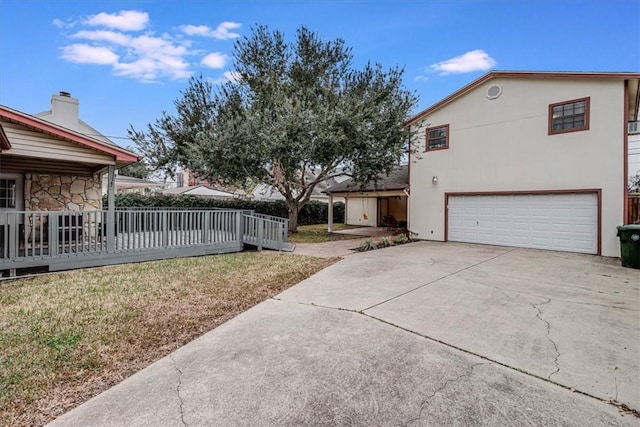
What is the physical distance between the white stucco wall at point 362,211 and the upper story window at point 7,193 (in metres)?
17.0

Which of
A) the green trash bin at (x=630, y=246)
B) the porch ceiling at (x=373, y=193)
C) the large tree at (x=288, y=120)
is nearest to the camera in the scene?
the green trash bin at (x=630, y=246)

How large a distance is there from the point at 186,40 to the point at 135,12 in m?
3.88

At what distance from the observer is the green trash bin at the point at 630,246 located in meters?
8.16

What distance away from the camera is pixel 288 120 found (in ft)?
38.3

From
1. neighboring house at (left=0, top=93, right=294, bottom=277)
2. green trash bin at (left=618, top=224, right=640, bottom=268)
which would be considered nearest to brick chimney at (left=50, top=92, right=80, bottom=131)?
neighboring house at (left=0, top=93, right=294, bottom=277)

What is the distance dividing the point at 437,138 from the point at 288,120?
626 cm

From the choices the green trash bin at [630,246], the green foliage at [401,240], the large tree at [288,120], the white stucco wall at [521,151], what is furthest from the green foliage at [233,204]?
the green trash bin at [630,246]

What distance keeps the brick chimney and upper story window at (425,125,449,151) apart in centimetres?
1308

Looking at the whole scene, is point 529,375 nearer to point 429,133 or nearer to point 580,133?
point 580,133

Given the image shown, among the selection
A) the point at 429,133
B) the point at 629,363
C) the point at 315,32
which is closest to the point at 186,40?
the point at 315,32

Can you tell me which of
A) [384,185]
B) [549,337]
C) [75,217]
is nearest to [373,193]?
[384,185]

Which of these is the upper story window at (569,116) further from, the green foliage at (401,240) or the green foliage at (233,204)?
the green foliage at (233,204)

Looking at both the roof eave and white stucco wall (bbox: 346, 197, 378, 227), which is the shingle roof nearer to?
white stucco wall (bbox: 346, 197, 378, 227)

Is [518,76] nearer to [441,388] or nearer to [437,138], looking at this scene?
→ [437,138]
